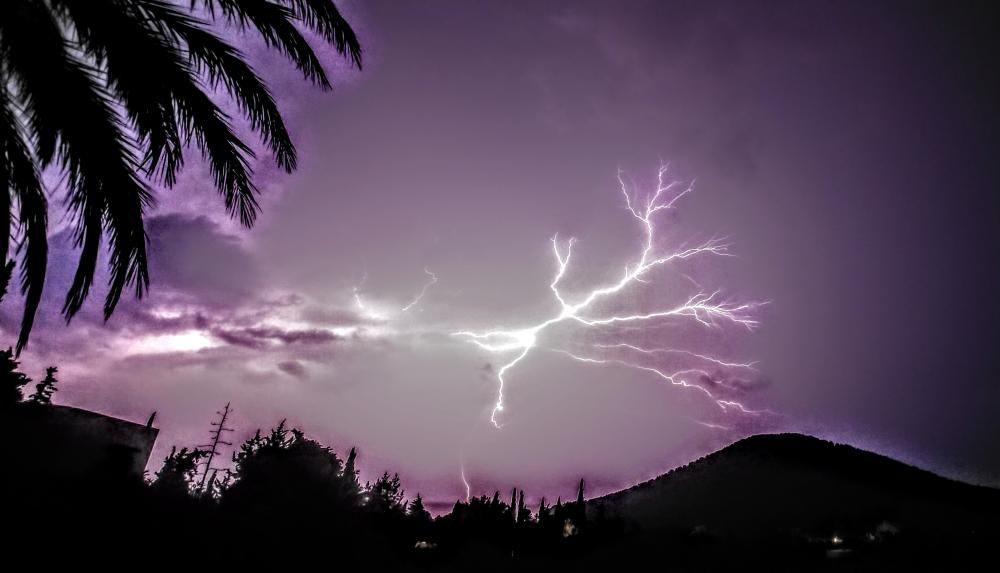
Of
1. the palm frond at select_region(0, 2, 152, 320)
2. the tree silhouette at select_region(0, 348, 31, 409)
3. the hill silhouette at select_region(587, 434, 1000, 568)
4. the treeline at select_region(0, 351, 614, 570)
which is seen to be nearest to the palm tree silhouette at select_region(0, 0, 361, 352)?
the palm frond at select_region(0, 2, 152, 320)

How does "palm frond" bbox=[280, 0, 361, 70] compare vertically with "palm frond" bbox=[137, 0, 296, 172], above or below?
above

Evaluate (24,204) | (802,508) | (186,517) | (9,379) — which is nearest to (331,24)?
(24,204)

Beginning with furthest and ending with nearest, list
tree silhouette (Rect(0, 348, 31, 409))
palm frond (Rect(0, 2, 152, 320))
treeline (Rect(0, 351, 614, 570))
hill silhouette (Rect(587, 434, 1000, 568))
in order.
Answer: hill silhouette (Rect(587, 434, 1000, 568)) < tree silhouette (Rect(0, 348, 31, 409)) < treeline (Rect(0, 351, 614, 570)) < palm frond (Rect(0, 2, 152, 320))

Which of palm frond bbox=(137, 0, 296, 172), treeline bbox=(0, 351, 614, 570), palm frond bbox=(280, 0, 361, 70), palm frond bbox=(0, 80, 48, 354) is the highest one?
palm frond bbox=(280, 0, 361, 70)

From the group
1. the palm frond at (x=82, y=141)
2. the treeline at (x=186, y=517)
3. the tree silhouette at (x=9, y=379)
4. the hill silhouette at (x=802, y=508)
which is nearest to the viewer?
the palm frond at (x=82, y=141)

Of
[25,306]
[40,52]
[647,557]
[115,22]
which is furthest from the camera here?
[647,557]

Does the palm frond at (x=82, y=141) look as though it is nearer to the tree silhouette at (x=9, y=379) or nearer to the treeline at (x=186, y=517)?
the treeline at (x=186, y=517)

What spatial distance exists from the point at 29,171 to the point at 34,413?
7.60 meters

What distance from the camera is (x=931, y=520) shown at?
703 inches

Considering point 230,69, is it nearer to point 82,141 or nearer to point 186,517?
point 82,141

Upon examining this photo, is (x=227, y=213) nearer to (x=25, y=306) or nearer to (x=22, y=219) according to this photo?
(x=22, y=219)

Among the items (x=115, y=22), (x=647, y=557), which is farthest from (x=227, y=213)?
(x=647, y=557)

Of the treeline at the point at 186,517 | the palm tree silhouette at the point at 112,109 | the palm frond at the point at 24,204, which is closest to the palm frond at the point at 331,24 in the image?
the palm tree silhouette at the point at 112,109

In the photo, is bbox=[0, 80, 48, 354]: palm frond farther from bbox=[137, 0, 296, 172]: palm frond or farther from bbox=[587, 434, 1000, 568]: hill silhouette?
bbox=[587, 434, 1000, 568]: hill silhouette
